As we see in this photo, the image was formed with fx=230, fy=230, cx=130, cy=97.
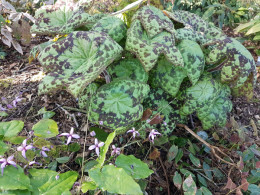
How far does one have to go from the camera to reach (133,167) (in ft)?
3.44

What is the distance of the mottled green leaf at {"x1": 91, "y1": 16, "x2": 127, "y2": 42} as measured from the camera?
4.25 feet

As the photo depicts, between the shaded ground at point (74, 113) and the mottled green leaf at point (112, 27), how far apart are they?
66 centimetres

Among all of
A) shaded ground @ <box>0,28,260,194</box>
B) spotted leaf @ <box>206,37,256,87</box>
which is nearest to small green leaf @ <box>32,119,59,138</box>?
shaded ground @ <box>0,28,260,194</box>

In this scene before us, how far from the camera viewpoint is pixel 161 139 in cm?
146

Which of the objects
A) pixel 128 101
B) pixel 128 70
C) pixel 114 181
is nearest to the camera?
pixel 114 181

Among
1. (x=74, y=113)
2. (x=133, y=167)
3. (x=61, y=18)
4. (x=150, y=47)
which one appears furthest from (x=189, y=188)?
(x=61, y=18)

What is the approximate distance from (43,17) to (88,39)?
50 cm

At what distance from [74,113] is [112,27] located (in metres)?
0.80

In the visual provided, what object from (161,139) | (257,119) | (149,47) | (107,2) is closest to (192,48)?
(149,47)

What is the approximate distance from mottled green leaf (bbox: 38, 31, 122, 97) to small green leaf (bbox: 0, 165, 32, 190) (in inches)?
14.6

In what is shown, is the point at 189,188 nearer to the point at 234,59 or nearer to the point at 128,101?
the point at 128,101

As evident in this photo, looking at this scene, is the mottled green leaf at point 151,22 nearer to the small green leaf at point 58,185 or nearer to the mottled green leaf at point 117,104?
the mottled green leaf at point 117,104

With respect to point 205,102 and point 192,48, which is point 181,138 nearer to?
point 205,102

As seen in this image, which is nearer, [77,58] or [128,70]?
[77,58]
